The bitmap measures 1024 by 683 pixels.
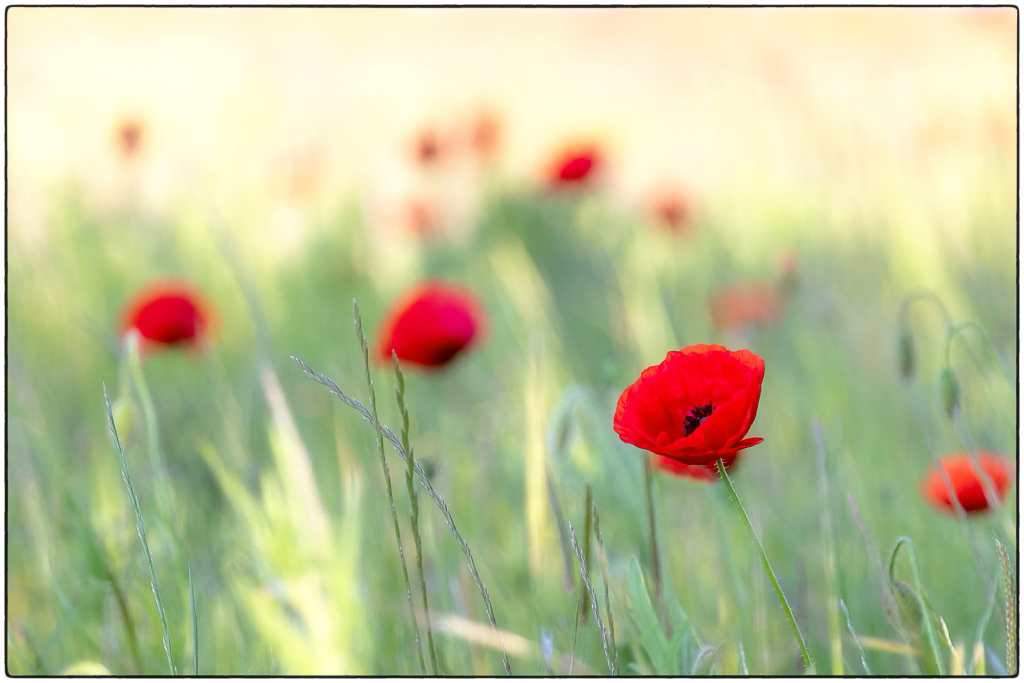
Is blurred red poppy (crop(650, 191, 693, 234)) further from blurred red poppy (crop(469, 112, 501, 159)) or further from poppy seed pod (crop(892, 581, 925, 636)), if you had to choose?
poppy seed pod (crop(892, 581, 925, 636))

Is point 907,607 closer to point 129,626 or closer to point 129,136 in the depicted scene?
point 129,626

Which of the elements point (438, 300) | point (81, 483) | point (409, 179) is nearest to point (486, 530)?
point (438, 300)

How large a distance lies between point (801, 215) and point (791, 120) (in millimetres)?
268

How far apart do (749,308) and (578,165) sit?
13.5 inches

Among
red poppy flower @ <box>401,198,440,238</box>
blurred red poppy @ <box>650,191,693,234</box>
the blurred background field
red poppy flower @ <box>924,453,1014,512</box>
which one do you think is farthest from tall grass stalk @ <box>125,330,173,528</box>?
blurred red poppy @ <box>650,191,693,234</box>

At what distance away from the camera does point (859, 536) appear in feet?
2.31

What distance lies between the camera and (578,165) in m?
1.20

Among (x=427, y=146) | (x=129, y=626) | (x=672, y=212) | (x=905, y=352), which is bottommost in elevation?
(x=129, y=626)

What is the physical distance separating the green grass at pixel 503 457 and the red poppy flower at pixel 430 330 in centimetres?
8

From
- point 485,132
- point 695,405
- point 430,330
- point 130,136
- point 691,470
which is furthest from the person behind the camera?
point 485,132

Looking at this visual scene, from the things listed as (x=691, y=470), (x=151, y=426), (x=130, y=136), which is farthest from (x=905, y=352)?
(x=130, y=136)

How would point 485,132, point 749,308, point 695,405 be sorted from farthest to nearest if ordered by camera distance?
point 485,132, point 749,308, point 695,405

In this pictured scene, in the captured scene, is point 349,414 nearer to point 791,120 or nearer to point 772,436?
point 772,436

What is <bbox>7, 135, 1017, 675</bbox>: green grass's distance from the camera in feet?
1.89
